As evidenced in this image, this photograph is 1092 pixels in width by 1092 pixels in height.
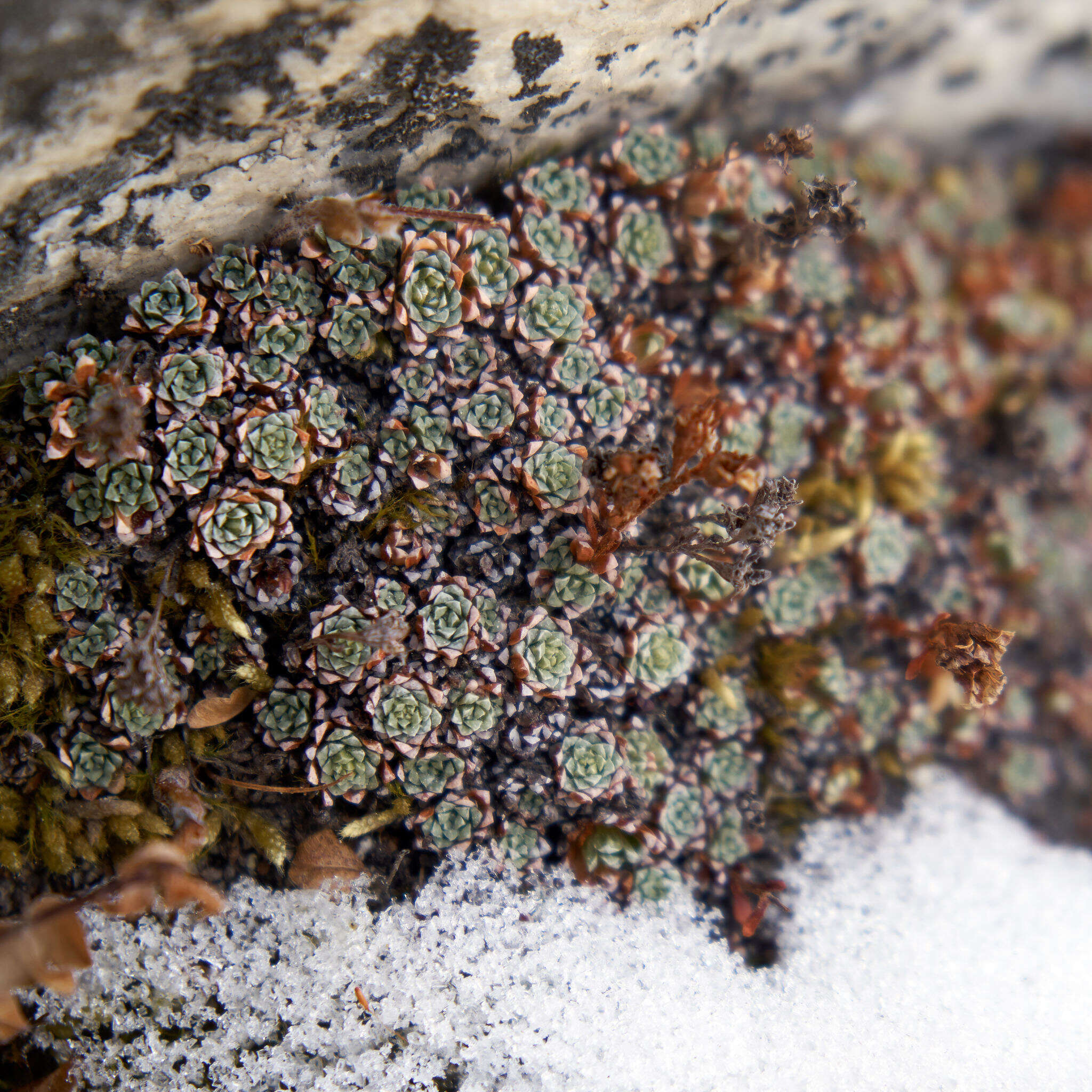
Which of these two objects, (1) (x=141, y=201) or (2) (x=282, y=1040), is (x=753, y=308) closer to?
(1) (x=141, y=201)

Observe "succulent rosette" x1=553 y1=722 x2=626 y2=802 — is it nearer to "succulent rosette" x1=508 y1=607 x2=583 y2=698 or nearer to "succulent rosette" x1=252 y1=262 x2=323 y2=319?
"succulent rosette" x1=508 y1=607 x2=583 y2=698

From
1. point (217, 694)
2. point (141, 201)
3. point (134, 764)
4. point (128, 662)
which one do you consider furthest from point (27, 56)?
point (134, 764)

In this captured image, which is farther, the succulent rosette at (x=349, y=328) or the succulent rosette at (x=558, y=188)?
the succulent rosette at (x=558, y=188)

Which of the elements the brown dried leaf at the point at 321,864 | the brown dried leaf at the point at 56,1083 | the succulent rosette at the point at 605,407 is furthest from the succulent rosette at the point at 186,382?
the brown dried leaf at the point at 56,1083

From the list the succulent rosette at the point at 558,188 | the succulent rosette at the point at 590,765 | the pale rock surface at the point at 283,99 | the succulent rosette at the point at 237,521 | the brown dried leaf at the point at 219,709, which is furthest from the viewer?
the succulent rosette at the point at 558,188

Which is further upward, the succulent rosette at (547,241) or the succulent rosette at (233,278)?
the succulent rosette at (233,278)

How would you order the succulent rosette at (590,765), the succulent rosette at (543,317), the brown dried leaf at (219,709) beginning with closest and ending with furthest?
1. the brown dried leaf at (219,709)
2. the succulent rosette at (590,765)
3. the succulent rosette at (543,317)

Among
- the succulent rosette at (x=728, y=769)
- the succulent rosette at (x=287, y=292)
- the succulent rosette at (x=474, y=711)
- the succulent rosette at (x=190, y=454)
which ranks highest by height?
the succulent rosette at (x=287, y=292)

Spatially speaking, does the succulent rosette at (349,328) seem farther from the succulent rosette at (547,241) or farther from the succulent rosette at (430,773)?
the succulent rosette at (430,773)
